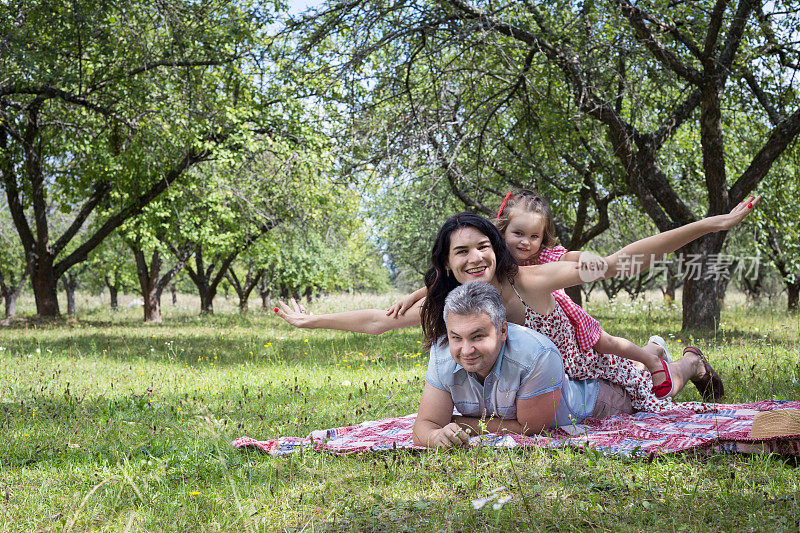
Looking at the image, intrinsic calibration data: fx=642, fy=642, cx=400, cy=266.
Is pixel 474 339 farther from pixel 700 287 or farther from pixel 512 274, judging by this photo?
pixel 700 287

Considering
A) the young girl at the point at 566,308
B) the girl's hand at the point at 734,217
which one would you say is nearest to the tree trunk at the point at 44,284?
the young girl at the point at 566,308

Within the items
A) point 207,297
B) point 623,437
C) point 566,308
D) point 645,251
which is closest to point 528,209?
point 566,308

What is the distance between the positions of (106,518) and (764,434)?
3.44 meters

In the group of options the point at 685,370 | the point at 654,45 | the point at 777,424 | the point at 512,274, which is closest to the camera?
the point at 777,424

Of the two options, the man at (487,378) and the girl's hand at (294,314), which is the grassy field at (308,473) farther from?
the girl's hand at (294,314)

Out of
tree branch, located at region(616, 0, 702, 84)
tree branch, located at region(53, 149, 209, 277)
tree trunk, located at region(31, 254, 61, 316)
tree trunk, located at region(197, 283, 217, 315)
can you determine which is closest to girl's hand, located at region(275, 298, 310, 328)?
tree branch, located at region(616, 0, 702, 84)

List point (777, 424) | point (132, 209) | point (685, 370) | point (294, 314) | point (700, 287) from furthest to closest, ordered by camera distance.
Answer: point (132, 209) < point (700, 287) < point (685, 370) < point (294, 314) < point (777, 424)

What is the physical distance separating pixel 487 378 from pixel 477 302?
0.57m

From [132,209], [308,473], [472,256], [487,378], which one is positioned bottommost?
[308,473]

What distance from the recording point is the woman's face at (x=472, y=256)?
4051mm

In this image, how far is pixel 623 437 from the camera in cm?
394

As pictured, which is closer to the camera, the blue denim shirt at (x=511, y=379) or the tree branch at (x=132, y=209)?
the blue denim shirt at (x=511, y=379)

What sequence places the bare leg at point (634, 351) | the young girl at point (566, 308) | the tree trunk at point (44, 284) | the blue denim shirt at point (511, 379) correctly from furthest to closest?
the tree trunk at point (44, 284), the bare leg at point (634, 351), the young girl at point (566, 308), the blue denim shirt at point (511, 379)

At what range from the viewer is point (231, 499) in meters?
3.30
